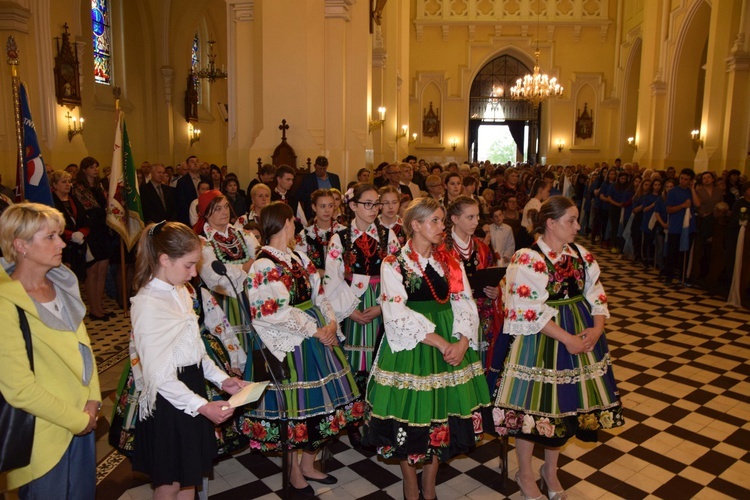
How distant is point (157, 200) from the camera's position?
8570 millimetres

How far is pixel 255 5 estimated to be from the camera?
932 cm

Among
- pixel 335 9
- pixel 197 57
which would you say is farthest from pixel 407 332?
pixel 197 57

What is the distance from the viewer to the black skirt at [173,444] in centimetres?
268

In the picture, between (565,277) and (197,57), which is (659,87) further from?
(565,277)

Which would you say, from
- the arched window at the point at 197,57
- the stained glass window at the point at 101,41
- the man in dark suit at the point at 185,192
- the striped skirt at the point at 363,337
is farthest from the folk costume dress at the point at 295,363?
the arched window at the point at 197,57

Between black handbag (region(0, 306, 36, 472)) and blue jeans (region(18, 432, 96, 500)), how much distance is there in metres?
0.19

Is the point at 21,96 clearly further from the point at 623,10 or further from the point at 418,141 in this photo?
the point at 623,10

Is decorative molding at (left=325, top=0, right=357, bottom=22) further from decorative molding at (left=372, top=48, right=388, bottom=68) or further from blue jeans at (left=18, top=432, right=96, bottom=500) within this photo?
blue jeans at (left=18, top=432, right=96, bottom=500)

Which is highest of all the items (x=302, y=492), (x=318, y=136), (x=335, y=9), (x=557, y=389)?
(x=335, y=9)

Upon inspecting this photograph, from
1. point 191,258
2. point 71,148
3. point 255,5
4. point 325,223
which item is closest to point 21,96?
point 325,223

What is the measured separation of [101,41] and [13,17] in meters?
6.38

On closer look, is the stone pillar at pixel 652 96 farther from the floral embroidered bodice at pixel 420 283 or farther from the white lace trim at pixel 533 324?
the floral embroidered bodice at pixel 420 283

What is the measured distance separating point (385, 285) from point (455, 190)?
2.97 meters

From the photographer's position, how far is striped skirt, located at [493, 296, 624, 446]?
3412 mm
